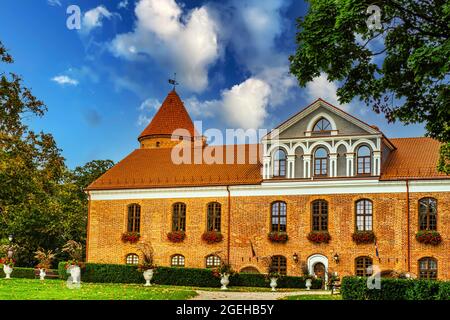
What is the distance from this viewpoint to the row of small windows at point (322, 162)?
36.6 m

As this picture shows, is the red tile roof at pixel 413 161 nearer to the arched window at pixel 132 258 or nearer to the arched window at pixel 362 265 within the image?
the arched window at pixel 362 265

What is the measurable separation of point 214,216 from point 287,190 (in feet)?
15.5

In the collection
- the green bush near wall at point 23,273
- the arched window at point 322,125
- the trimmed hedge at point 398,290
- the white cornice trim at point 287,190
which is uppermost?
the arched window at point 322,125

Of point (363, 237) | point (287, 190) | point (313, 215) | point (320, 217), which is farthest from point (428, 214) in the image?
point (287, 190)

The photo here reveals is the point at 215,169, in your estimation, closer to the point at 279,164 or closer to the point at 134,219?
the point at 279,164

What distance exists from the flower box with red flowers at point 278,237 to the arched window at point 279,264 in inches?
37.7

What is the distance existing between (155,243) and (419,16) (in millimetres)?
24946

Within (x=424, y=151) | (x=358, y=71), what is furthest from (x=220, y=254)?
(x=358, y=71)

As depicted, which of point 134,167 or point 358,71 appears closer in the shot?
point 358,71

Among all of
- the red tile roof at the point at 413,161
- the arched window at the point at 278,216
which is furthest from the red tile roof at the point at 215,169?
the arched window at the point at 278,216

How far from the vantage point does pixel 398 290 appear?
73.0ft

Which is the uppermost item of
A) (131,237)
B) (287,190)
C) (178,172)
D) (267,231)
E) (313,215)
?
(178,172)
